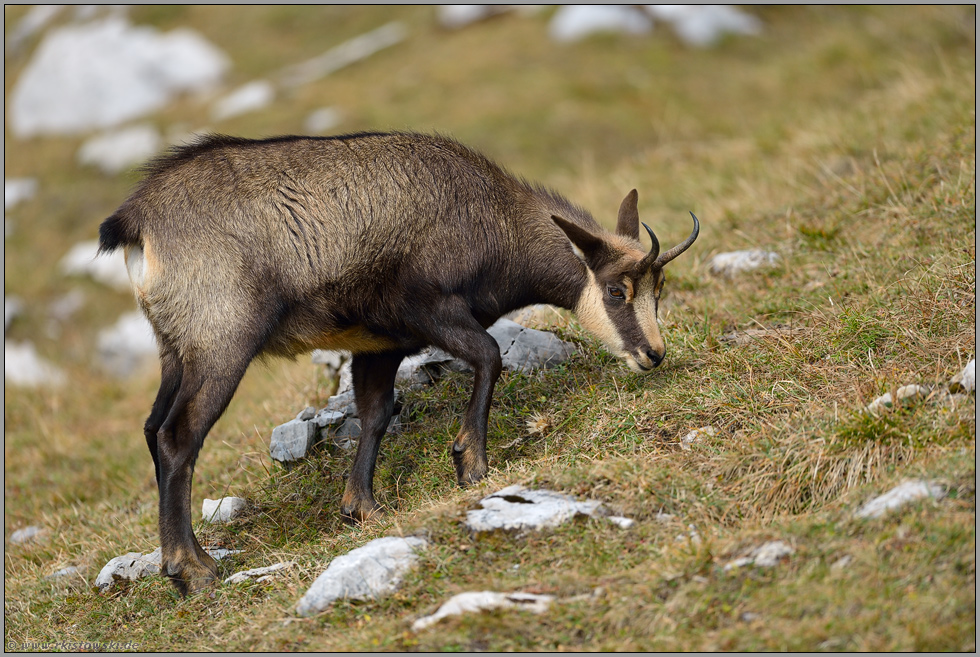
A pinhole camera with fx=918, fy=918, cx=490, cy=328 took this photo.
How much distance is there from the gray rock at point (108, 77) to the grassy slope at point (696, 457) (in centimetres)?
914

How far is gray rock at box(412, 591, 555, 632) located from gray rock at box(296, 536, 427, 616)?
1.50ft

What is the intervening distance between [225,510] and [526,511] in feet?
9.56

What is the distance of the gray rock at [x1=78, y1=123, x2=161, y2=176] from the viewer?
19.2 m

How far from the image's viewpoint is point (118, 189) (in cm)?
1877

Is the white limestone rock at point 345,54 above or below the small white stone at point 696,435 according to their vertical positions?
above

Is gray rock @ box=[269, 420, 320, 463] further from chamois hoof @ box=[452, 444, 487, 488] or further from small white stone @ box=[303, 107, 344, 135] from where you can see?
small white stone @ box=[303, 107, 344, 135]

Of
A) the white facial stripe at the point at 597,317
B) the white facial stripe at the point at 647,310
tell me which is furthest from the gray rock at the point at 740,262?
the white facial stripe at the point at 597,317

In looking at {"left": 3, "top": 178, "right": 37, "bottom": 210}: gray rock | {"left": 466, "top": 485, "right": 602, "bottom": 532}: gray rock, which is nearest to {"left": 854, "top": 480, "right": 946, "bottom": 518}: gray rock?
{"left": 466, "top": 485, "right": 602, "bottom": 532}: gray rock

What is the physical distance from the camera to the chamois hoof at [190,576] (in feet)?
20.0

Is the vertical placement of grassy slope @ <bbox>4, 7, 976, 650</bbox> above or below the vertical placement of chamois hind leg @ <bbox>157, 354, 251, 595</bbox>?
below

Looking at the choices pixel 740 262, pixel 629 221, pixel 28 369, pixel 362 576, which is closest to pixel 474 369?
pixel 362 576

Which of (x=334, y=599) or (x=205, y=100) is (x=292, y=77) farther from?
(x=334, y=599)

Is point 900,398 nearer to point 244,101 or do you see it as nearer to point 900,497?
point 900,497

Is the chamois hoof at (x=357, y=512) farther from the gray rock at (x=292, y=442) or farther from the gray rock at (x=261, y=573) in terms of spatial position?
the gray rock at (x=292, y=442)
